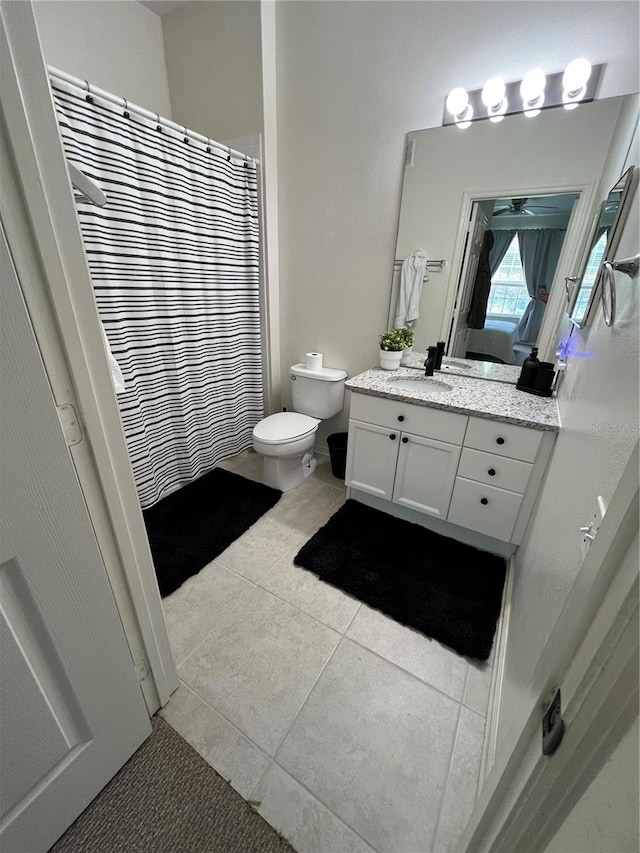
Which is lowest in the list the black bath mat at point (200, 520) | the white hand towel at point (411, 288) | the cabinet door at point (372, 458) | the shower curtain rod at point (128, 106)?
the black bath mat at point (200, 520)

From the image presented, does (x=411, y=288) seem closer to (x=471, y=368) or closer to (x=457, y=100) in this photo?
(x=471, y=368)

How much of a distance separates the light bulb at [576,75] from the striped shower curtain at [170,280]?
162 cm

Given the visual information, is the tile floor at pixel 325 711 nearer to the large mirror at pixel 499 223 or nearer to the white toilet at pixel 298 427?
the white toilet at pixel 298 427

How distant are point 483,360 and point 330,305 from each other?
1048 millimetres

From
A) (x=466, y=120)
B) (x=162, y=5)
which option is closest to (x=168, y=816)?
(x=466, y=120)

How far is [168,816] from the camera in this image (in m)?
0.92

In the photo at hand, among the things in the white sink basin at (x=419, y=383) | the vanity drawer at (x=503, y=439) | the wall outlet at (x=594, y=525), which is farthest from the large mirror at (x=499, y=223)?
the wall outlet at (x=594, y=525)

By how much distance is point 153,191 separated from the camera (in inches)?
67.4

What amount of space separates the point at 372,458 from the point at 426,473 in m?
0.31

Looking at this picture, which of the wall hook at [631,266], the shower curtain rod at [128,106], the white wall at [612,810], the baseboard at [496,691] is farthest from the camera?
the shower curtain rod at [128,106]

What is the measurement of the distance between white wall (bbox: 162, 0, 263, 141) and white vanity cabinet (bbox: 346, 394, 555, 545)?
1.88 metres

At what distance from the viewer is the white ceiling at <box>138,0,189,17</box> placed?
78.0 inches

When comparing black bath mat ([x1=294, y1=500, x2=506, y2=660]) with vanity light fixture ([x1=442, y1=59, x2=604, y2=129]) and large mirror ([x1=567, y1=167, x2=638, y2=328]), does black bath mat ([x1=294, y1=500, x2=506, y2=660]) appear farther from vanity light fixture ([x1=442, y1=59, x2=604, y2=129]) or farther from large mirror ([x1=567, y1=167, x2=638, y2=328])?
vanity light fixture ([x1=442, y1=59, x2=604, y2=129])

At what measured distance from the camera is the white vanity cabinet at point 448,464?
5.03ft
